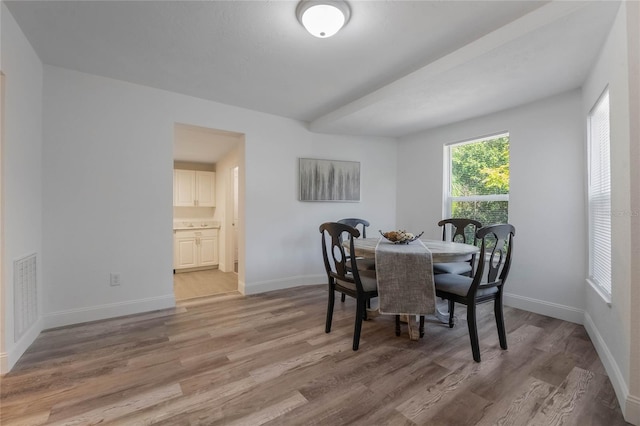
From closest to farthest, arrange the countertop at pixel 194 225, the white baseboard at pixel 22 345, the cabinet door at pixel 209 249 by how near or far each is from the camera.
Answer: the white baseboard at pixel 22 345 < the countertop at pixel 194 225 < the cabinet door at pixel 209 249

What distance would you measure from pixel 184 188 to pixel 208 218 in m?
0.82

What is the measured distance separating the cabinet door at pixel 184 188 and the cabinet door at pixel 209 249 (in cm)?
82

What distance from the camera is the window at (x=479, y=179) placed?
10.6 feet

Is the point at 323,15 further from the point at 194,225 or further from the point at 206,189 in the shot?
the point at 206,189

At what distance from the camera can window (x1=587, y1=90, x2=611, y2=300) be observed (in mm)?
Result: 1997

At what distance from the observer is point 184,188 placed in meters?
5.45

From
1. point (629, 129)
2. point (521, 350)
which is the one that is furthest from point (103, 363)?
point (629, 129)

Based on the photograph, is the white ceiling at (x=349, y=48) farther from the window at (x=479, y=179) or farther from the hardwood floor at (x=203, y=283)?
the hardwood floor at (x=203, y=283)

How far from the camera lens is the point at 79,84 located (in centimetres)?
255

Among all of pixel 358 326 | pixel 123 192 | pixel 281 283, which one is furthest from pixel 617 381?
pixel 123 192

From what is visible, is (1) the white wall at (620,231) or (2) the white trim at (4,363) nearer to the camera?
(1) the white wall at (620,231)

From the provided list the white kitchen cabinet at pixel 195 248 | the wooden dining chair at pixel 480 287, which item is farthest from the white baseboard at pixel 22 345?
the wooden dining chair at pixel 480 287

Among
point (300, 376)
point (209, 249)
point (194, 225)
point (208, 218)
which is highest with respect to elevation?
point (208, 218)

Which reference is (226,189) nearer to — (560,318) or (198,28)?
(198,28)
